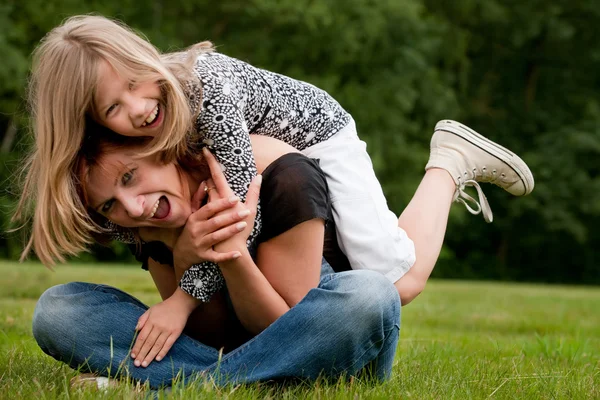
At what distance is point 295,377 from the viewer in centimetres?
232

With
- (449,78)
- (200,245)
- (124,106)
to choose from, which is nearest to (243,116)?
(124,106)

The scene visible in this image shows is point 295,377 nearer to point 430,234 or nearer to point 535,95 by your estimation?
point 430,234

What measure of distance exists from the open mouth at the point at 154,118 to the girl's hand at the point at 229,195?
0.58ft

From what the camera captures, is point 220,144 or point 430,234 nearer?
point 220,144

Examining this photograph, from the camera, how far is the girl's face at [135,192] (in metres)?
2.41

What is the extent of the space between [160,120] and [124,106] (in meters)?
0.11

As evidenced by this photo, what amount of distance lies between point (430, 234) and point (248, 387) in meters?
1.26

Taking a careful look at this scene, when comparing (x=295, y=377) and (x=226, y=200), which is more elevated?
(x=226, y=200)

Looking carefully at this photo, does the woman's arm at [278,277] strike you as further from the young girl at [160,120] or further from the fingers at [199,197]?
the fingers at [199,197]

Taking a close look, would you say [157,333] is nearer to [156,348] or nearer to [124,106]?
[156,348]

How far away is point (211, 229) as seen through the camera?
2.36 m

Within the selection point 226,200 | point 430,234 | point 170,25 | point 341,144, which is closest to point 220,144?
point 226,200

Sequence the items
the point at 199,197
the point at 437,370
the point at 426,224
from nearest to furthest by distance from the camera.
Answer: the point at 199,197, the point at 437,370, the point at 426,224

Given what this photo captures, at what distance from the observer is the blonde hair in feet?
7.88
